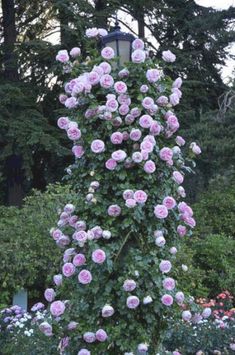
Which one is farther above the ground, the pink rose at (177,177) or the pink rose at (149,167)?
the pink rose at (149,167)

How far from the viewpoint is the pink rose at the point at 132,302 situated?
259 centimetres

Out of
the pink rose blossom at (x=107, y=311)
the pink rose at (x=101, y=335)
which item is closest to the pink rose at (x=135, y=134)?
the pink rose blossom at (x=107, y=311)

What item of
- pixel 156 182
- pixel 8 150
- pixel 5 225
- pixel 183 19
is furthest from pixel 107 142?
pixel 183 19

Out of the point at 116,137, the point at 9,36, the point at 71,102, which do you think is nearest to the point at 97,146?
the point at 116,137

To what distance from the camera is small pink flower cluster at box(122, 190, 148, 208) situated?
2.63m

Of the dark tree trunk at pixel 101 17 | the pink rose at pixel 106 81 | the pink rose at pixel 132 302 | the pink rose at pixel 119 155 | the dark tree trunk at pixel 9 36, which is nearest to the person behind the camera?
Result: the pink rose at pixel 132 302

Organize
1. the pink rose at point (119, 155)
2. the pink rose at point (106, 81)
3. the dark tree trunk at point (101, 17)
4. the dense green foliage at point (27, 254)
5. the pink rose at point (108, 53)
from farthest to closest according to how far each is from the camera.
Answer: the dark tree trunk at point (101, 17), the dense green foliage at point (27, 254), the pink rose at point (108, 53), the pink rose at point (106, 81), the pink rose at point (119, 155)

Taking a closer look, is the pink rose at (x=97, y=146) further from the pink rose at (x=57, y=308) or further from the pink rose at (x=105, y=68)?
Result: the pink rose at (x=57, y=308)

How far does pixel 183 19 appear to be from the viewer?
45.8 feet

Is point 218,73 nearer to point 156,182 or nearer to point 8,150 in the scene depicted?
point 8,150

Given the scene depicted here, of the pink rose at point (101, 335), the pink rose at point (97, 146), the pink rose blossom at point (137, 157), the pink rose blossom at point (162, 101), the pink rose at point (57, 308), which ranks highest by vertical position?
the pink rose blossom at point (162, 101)

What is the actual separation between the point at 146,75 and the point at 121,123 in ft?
1.01

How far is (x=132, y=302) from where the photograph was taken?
260cm

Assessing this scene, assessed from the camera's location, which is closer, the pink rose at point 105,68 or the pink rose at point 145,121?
the pink rose at point 145,121
